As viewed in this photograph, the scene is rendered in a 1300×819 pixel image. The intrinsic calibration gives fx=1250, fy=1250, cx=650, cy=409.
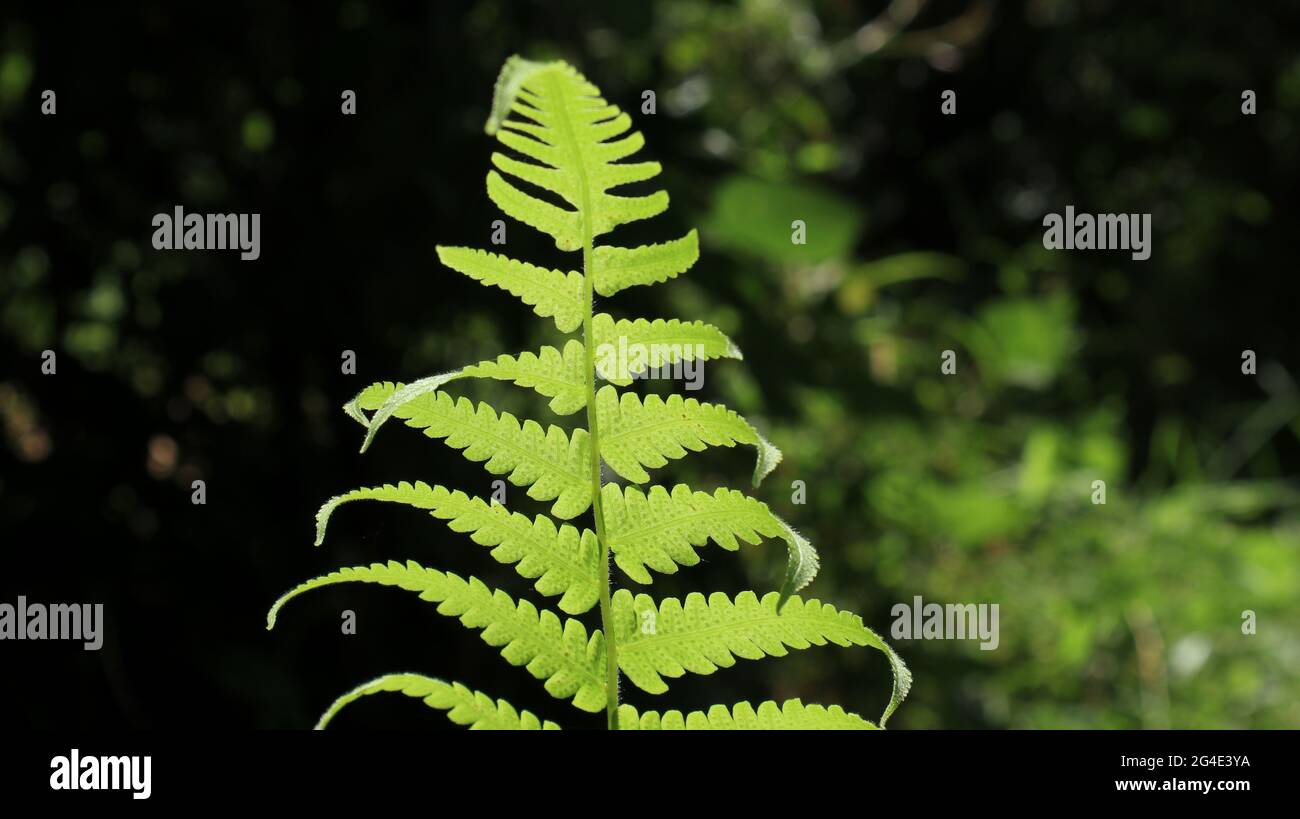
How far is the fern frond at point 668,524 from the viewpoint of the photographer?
57 cm

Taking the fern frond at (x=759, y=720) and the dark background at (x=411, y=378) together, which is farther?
the dark background at (x=411, y=378)

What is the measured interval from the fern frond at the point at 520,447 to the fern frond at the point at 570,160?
90 millimetres

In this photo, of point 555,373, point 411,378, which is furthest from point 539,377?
point 411,378

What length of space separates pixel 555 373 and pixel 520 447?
4 centimetres

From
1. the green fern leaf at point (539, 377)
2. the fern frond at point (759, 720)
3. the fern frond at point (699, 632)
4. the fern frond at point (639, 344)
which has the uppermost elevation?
the fern frond at point (639, 344)

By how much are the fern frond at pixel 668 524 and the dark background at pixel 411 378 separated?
0.82m

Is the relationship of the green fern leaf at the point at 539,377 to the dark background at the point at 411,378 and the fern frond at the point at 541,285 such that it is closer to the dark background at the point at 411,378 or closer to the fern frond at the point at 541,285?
the fern frond at the point at 541,285

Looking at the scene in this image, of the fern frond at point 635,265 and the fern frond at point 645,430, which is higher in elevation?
the fern frond at point 635,265

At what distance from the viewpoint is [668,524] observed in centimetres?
59

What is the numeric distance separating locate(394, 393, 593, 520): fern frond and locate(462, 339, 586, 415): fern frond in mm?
16

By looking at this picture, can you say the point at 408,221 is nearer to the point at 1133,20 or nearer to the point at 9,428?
the point at 9,428

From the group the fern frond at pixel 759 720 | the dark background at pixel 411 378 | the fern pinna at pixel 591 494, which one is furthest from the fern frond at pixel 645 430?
the dark background at pixel 411 378

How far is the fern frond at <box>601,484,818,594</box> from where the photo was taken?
1.88 ft

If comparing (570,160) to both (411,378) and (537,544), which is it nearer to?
(537,544)
